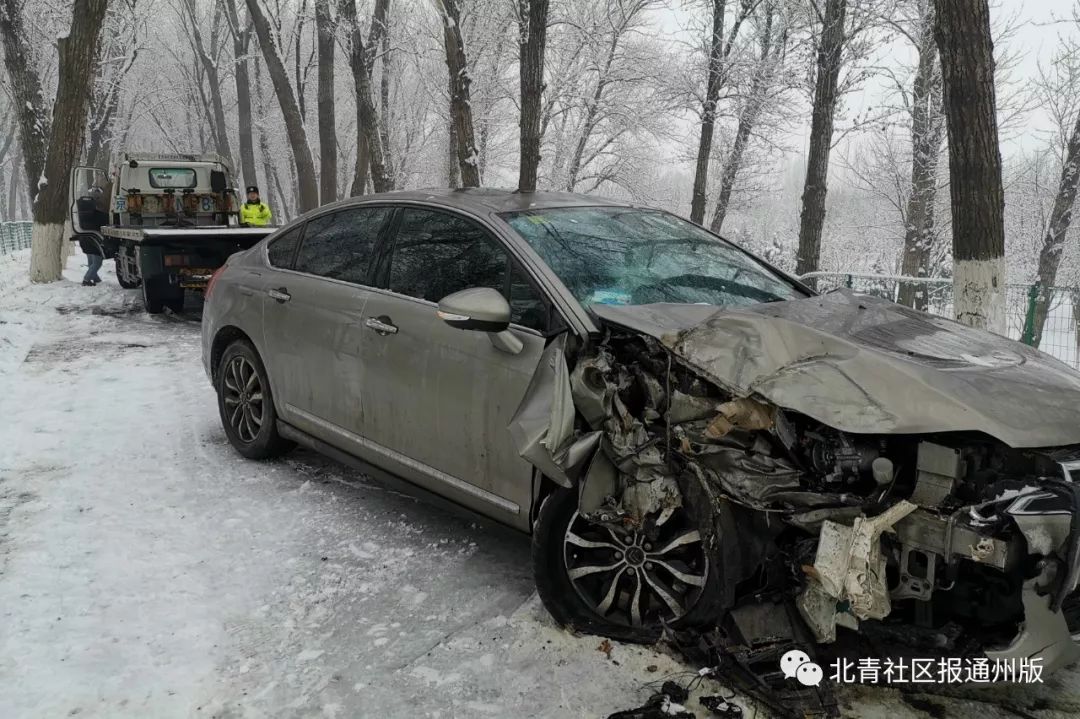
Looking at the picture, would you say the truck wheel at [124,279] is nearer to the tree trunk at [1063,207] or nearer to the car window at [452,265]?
the car window at [452,265]

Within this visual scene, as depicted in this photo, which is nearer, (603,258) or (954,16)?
(603,258)

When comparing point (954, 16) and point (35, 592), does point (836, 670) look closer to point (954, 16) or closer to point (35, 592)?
point (35, 592)

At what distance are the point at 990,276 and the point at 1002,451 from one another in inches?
181

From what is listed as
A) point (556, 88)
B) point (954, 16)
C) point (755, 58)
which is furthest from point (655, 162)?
point (954, 16)

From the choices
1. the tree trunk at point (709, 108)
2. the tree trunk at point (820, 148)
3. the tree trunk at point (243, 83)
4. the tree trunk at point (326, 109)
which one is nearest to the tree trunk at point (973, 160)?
the tree trunk at point (820, 148)

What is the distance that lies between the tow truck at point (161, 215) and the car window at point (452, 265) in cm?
729

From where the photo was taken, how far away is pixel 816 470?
2.59 meters

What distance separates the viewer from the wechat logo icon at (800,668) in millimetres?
2582

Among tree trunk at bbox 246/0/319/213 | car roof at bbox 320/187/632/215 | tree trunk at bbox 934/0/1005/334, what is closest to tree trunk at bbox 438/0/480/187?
tree trunk at bbox 246/0/319/213

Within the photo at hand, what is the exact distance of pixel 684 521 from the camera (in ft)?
9.34

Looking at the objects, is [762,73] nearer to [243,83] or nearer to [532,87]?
[532,87]

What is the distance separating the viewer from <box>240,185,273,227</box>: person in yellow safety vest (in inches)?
575

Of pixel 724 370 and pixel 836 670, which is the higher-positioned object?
pixel 724 370

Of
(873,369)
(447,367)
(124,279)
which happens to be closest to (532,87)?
(124,279)
